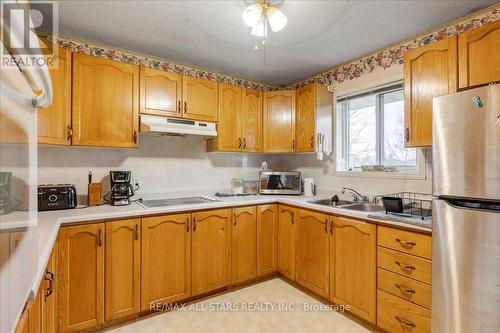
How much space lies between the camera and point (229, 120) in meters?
2.81

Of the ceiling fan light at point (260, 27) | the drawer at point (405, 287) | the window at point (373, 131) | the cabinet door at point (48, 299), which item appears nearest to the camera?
the cabinet door at point (48, 299)

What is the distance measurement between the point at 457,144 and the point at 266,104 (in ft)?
6.56

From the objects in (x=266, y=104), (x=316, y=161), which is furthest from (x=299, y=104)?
(x=316, y=161)

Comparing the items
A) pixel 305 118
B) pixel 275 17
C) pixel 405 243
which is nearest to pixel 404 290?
pixel 405 243

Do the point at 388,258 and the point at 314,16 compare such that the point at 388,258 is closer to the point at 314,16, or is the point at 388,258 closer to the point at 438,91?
the point at 438,91

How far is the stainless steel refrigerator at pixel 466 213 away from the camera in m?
1.25

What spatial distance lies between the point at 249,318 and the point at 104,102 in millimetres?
2138

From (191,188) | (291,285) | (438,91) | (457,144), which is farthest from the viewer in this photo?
(191,188)

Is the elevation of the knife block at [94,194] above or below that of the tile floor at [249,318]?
above

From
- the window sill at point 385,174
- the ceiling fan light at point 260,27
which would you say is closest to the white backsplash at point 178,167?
the window sill at point 385,174

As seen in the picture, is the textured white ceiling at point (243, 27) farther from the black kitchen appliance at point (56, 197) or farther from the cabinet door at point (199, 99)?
the black kitchen appliance at point (56, 197)

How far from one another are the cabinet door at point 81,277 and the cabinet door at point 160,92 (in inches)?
43.6

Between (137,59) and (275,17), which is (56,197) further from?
A: (275,17)

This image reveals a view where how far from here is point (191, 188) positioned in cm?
288
